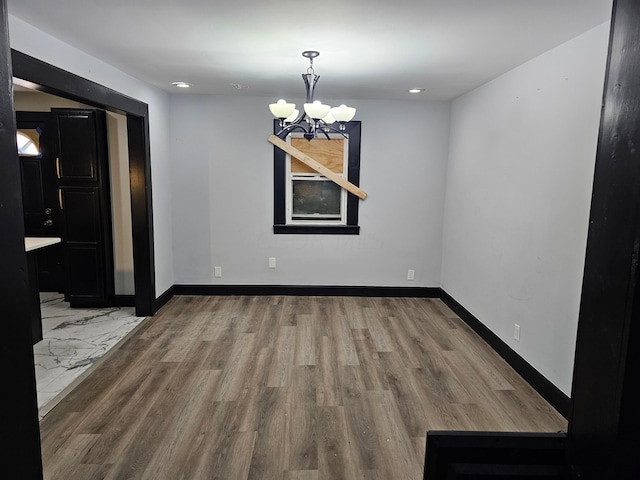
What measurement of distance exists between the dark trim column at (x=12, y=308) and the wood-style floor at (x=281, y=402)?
1.38 m

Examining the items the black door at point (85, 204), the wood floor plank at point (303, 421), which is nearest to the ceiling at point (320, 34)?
the black door at point (85, 204)

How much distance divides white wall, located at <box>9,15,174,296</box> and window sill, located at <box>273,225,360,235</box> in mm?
1319

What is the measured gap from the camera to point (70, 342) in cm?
374

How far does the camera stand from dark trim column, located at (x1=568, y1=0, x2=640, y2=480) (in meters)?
0.85

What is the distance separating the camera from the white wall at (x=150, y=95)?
2514mm

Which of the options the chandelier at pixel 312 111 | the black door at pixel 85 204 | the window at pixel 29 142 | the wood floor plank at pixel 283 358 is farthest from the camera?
the window at pixel 29 142

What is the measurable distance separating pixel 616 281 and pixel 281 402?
2.32 meters

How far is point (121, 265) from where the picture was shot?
4.70 m

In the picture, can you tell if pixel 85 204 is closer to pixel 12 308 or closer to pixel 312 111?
pixel 312 111

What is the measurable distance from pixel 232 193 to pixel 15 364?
421cm

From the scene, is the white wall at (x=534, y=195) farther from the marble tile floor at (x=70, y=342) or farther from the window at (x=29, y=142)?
the window at (x=29, y=142)

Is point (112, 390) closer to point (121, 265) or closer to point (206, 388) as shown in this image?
point (206, 388)

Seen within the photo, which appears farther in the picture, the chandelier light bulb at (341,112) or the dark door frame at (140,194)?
the dark door frame at (140,194)

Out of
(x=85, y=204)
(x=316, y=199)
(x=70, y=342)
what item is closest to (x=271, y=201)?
(x=316, y=199)
